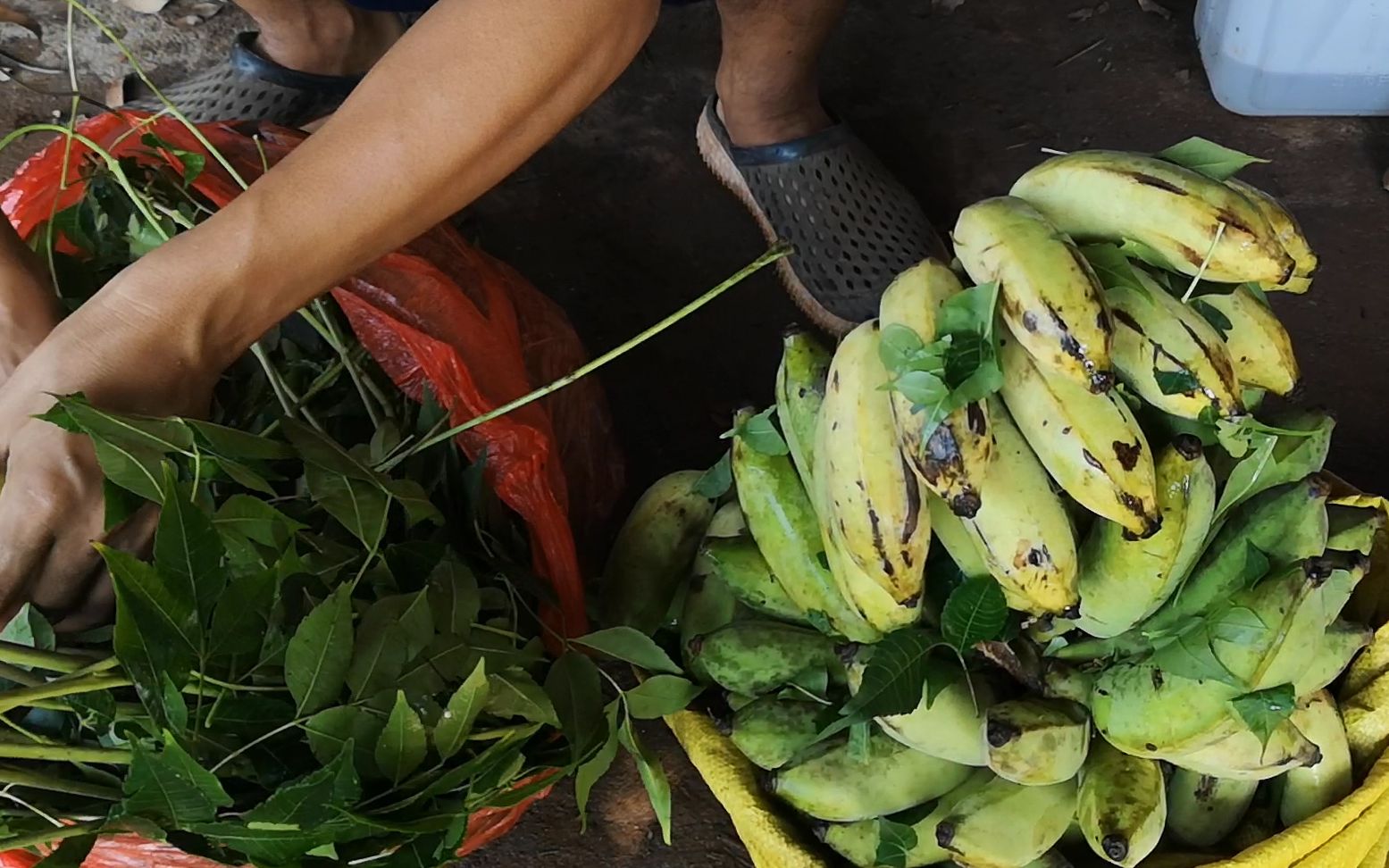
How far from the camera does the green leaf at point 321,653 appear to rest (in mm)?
665

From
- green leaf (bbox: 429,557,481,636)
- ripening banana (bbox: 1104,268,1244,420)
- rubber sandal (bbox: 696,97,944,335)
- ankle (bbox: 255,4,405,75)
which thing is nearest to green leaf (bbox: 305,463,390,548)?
green leaf (bbox: 429,557,481,636)

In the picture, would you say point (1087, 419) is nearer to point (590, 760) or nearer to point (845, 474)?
point (845, 474)

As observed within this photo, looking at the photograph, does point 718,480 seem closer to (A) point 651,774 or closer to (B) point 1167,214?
(A) point 651,774

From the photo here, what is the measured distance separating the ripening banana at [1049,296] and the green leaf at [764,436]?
224mm

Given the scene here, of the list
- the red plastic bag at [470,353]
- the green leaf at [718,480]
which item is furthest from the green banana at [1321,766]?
the red plastic bag at [470,353]

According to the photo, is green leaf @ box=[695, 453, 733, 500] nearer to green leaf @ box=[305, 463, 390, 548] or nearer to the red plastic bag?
the red plastic bag

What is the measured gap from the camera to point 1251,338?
727mm

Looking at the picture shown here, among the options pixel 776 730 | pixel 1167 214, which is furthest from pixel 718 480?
pixel 1167 214

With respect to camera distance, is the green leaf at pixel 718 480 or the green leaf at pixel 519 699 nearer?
the green leaf at pixel 519 699

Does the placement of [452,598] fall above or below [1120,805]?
above

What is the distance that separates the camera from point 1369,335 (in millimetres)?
1422

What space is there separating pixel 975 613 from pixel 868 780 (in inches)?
6.6

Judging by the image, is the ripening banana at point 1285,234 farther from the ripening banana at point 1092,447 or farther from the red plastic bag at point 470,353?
the red plastic bag at point 470,353

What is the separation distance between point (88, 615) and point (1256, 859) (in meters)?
0.79
